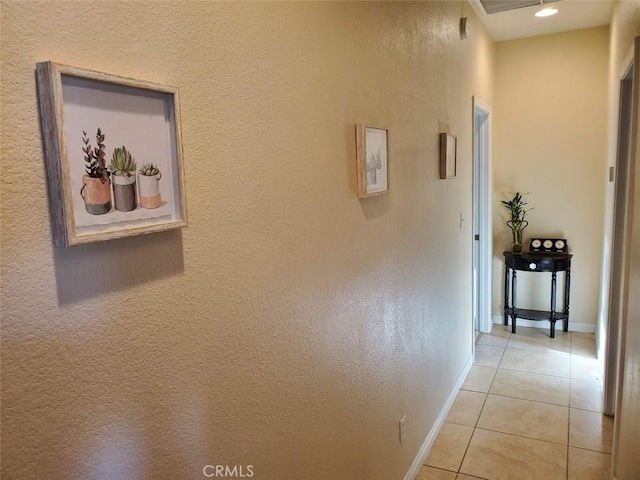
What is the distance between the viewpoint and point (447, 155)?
2678 mm

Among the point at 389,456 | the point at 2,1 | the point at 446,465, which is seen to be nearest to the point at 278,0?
the point at 2,1

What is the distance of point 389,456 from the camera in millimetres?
2051

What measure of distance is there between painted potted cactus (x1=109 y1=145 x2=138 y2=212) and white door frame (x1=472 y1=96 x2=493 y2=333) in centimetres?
358

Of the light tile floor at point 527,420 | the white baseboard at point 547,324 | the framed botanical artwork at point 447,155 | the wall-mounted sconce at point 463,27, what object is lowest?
the light tile floor at point 527,420

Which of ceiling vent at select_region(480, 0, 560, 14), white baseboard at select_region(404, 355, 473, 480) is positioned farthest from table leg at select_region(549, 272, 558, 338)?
ceiling vent at select_region(480, 0, 560, 14)

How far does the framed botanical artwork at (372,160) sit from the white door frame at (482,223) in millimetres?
2414

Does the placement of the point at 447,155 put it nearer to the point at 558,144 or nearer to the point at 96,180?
the point at 558,144

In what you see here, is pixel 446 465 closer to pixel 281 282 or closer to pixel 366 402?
pixel 366 402

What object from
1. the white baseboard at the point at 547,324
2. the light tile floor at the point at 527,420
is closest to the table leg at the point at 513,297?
the white baseboard at the point at 547,324

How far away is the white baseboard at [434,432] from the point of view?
2380 millimetres

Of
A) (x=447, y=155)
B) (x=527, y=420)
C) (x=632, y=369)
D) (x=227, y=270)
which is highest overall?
(x=447, y=155)

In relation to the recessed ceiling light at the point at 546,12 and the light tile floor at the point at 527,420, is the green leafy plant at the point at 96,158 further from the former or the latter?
the recessed ceiling light at the point at 546,12

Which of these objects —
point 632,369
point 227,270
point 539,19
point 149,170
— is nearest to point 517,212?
point 539,19

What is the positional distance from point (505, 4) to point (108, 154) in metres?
3.24
